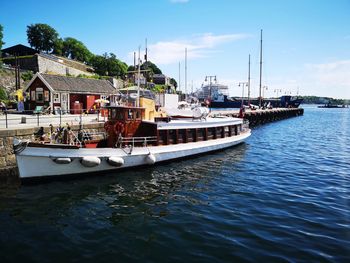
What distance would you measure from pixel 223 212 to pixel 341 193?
23.5 ft

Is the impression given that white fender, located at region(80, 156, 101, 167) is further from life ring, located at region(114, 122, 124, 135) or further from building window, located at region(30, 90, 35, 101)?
building window, located at region(30, 90, 35, 101)

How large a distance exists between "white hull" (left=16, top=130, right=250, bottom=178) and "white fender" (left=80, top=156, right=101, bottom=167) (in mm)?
197

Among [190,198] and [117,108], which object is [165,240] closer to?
[190,198]

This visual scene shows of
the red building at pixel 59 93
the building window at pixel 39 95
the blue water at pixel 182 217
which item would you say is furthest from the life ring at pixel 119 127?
the building window at pixel 39 95

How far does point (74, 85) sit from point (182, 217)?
26068mm

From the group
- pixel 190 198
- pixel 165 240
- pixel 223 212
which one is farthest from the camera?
pixel 190 198

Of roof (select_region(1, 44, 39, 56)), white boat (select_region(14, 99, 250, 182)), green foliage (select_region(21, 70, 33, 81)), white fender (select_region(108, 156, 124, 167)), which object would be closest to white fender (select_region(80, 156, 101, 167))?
white boat (select_region(14, 99, 250, 182))

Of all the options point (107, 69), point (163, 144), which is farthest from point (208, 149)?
point (107, 69)

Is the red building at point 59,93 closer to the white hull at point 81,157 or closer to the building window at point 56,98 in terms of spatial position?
the building window at point 56,98

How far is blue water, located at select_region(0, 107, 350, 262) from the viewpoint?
8.37m

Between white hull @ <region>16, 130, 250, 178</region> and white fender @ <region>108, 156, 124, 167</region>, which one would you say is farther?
white fender @ <region>108, 156, 124, 167</region>

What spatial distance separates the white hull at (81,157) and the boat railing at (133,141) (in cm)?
44

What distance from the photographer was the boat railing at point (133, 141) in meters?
16.6

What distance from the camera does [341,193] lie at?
46.6ft
